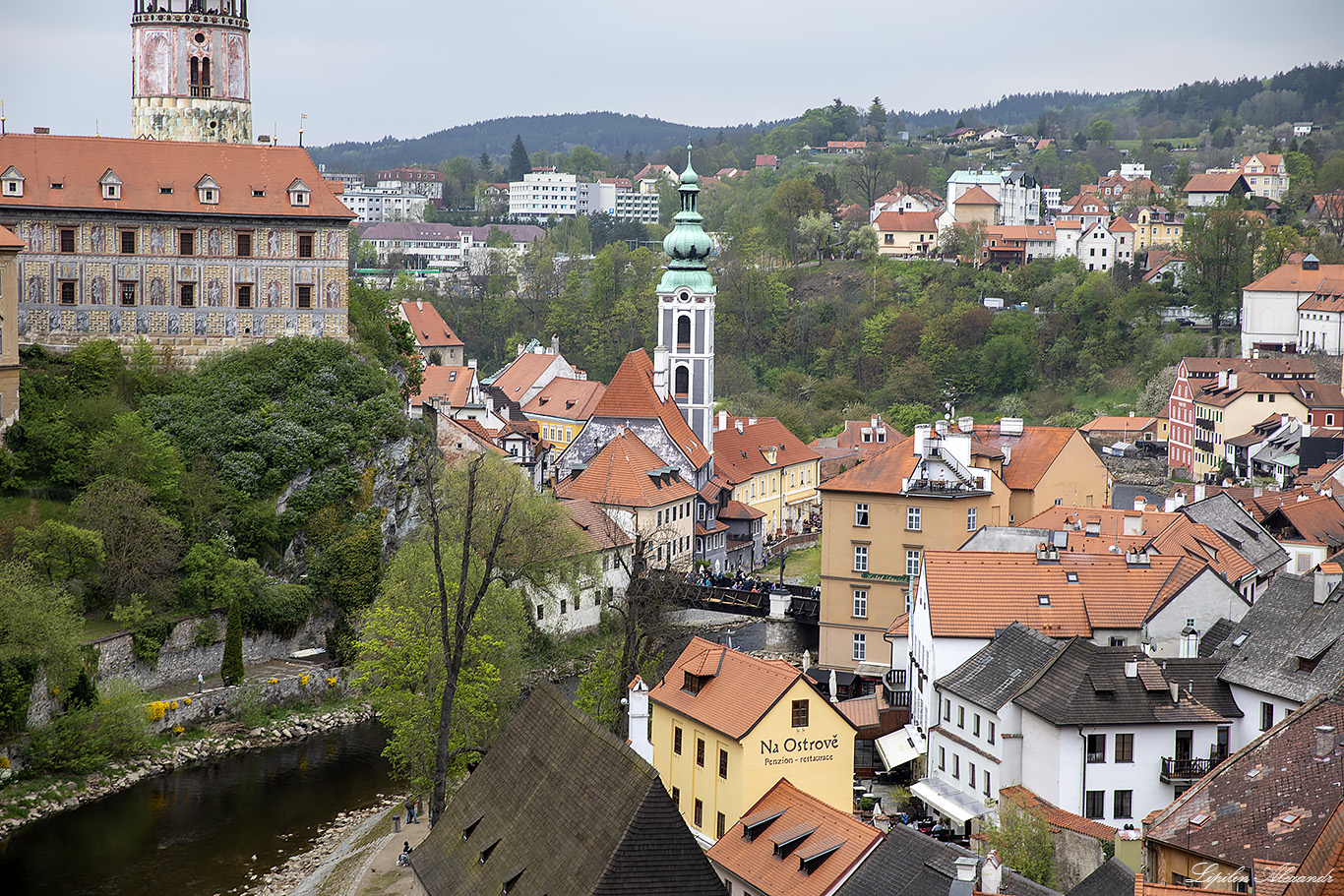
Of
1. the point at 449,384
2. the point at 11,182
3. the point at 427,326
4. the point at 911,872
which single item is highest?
the point at 11,182

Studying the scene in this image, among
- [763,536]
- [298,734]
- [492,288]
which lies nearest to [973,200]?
[492,288]

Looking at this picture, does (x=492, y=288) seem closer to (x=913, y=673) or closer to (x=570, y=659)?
(x=570, y=659)

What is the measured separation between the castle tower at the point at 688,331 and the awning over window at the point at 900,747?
39.0m

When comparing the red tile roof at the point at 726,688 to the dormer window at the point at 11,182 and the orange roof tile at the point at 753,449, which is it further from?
the orange roof tile at the point at 753,449

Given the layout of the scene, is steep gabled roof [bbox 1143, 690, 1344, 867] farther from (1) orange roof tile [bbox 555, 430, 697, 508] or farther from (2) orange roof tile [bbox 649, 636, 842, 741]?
(1) orange roof tile [bbox 555, 430, 697, 508]

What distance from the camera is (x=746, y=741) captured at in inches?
1124

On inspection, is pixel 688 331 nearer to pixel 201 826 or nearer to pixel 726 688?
pixel 201 826

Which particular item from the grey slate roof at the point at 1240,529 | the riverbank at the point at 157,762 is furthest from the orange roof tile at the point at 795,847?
the grey slate roof at the point at 1240,529

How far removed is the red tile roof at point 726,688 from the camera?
28.9 metres

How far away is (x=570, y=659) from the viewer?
52.3 m

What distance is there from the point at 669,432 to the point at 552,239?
93.3 metres

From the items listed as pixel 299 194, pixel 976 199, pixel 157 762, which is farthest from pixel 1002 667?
pixel 976 199

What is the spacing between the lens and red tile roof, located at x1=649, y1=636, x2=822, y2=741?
28.9 metres

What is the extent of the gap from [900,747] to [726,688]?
25.6ft
